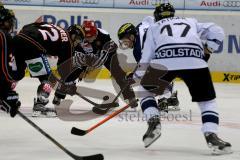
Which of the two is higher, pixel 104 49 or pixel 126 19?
pixel 104 49

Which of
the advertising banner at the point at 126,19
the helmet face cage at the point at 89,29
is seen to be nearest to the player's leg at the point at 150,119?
the helmet face cage at the point at 89,29

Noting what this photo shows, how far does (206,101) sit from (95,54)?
271 cm

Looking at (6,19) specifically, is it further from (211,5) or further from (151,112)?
(211,5)

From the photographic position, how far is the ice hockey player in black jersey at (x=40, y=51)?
17.8 feet

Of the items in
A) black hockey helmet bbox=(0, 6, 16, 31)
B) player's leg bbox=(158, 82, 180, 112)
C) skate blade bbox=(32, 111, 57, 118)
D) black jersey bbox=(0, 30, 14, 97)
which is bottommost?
player's leg bbox=(158, 82, 180, 112)

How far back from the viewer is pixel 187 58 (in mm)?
3980

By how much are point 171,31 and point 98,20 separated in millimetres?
6025

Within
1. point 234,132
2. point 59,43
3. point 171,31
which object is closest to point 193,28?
point 171,31

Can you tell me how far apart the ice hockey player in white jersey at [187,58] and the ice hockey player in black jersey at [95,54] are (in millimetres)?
2189

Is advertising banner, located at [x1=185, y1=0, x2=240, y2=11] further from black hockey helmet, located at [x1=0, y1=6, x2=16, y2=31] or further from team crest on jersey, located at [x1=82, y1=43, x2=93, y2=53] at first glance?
black hockey helmet, located at [x1=0, y1=6, x2=16, y2=31]

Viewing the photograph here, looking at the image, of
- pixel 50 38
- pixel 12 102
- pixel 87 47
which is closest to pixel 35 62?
pixel 50 38

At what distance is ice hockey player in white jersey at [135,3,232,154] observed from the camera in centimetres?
396

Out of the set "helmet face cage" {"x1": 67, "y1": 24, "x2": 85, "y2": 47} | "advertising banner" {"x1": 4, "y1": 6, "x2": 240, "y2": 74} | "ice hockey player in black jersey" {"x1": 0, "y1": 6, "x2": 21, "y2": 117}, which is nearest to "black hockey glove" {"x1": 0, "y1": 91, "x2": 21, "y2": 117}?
"ice hockey player in black jersey" {"x1": 0, "y1": 6, "x2": 21, "y2": 117}

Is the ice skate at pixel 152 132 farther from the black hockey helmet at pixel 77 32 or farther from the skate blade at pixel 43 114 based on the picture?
the black hockey helmet at pixel 77 32
